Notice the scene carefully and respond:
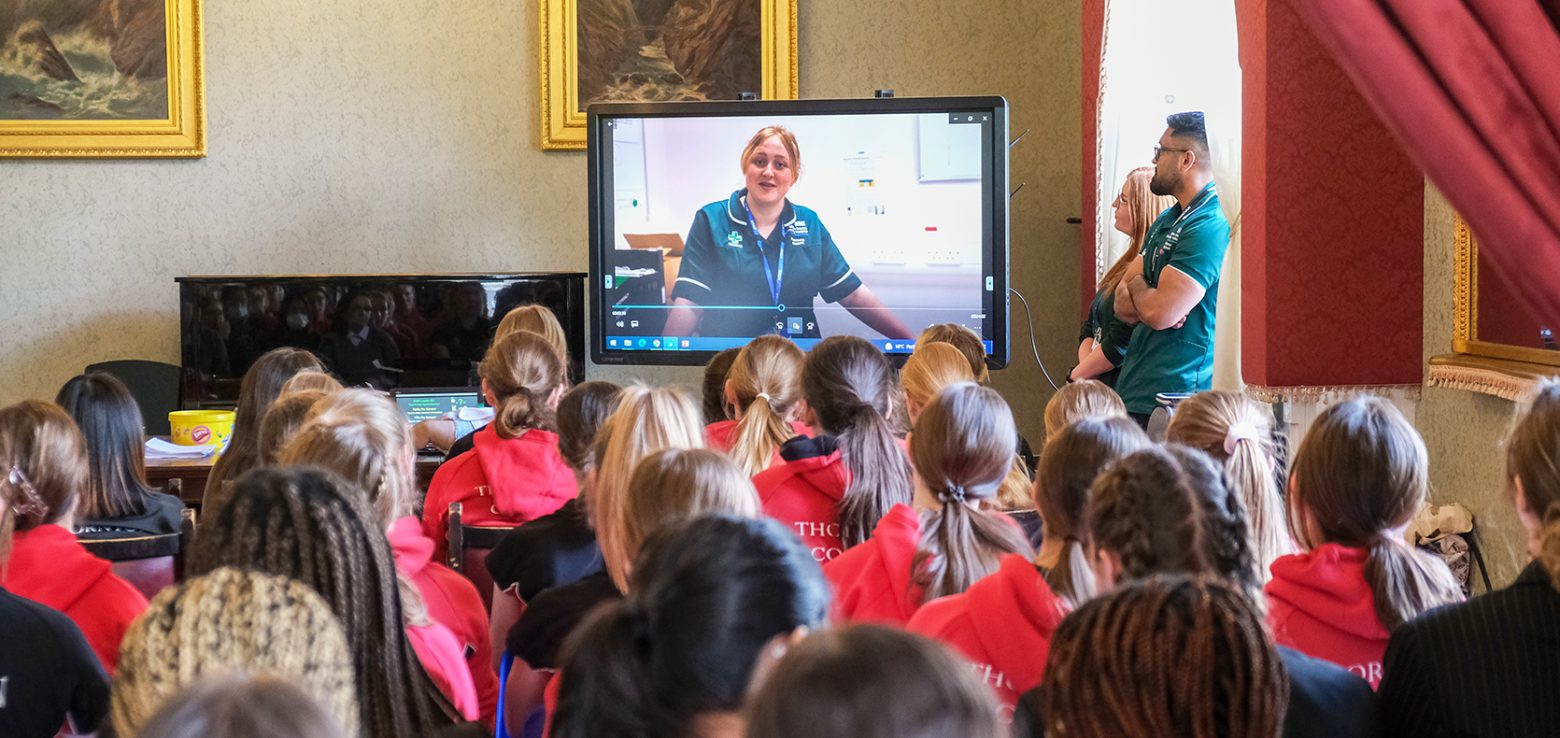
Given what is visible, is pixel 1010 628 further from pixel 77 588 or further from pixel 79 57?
pixel 79 57

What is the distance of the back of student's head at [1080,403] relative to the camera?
288 centimetres

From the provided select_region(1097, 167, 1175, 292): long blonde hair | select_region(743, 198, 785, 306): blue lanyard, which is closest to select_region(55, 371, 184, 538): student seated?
select_region(743, 198, 785, 306): blue lanyard

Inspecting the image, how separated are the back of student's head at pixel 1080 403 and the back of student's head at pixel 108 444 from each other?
5.87ft

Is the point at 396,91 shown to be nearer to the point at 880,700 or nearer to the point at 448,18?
the point at 448,18

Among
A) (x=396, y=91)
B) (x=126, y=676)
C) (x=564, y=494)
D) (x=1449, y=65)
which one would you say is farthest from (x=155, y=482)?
(x=1449, y=65)

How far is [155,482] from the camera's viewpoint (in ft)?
14.1

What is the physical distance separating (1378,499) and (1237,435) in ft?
1.74

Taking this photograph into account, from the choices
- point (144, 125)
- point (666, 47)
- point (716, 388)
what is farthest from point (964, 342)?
point (144, 125)

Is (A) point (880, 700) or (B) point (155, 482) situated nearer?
(A) point (880, 700)

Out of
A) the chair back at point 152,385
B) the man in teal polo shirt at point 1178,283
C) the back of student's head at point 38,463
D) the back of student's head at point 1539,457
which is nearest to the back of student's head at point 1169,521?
the back of student's head at point 1539,457

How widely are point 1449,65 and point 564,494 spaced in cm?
202

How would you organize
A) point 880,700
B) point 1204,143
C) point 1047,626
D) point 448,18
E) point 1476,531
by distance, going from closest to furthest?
point 880,700 < point 1047,626 < point 1476,531 < point 1204,143 < point 448,18

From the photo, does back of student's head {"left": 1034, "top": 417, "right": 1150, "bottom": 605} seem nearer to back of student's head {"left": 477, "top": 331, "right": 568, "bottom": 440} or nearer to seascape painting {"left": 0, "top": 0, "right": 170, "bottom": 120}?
back of student's head {"left": 477, "top": 331, "right": 568, "bottom": 440}

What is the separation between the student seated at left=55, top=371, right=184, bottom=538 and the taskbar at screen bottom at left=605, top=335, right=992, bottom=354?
8.62ft
